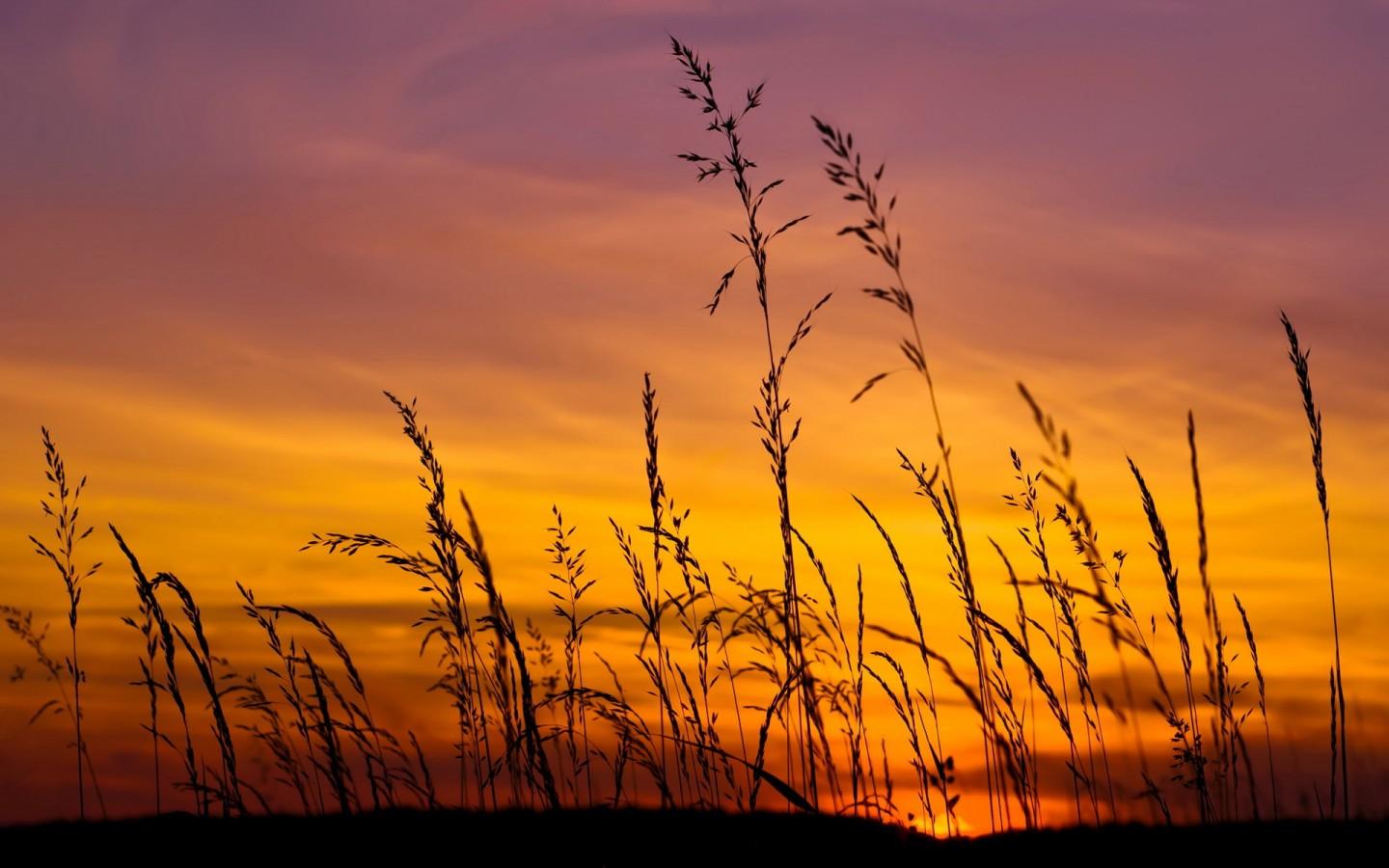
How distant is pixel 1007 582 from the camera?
12.2 ft

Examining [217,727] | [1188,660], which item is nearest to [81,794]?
[217,727]

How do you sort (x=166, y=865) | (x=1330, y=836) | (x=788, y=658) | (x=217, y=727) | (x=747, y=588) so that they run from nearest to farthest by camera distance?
1. (x=1330, y=836)
2. (x=166, y=865)
3. (x=788, y=658)
4. (x=217, y=727)
5. (x=747, y=588)

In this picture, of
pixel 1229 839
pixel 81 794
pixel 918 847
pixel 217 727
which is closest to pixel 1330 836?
pixel 1229 839

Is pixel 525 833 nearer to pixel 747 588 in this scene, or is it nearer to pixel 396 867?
pixel 396 867

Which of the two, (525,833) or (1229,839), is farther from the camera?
(525,833)

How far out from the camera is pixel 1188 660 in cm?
400

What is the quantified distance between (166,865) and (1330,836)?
259cm

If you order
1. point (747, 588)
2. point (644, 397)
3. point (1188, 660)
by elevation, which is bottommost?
point (1188, 660)

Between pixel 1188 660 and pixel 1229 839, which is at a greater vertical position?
pixel 1188 660

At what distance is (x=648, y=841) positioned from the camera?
3068mm

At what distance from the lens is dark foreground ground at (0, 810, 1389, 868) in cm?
275

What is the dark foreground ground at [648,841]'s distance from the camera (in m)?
2.75

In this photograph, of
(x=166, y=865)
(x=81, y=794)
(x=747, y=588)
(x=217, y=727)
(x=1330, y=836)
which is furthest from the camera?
(x=81, y=794)

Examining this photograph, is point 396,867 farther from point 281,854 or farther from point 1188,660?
point 1188,660
